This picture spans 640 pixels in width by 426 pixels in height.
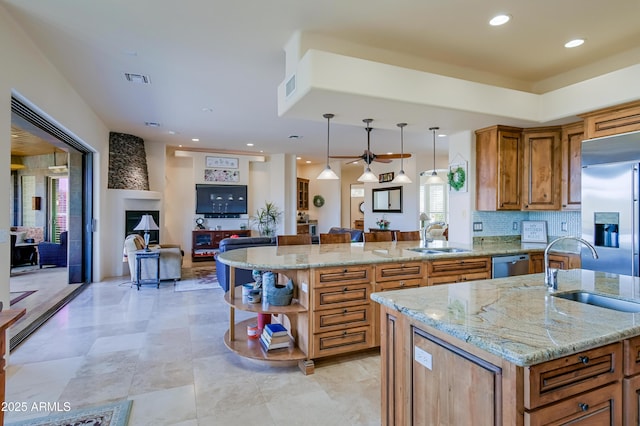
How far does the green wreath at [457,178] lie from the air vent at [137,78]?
4.14m

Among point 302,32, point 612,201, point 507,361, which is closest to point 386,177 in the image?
point 612,201

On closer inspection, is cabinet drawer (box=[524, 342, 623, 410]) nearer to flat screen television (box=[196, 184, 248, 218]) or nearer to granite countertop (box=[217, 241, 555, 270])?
granite countertop (box=[217, 241, 555, 270])

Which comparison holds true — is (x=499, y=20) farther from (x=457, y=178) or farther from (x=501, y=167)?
(x=457, y=178)

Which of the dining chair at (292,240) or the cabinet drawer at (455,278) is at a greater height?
the dining chair at (292,240)

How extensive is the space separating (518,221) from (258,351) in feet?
13.2

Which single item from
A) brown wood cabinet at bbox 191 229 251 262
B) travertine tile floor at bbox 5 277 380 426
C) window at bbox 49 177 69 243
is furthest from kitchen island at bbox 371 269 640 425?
window at bbox 49 177 69 243

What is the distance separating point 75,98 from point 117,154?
2404 millimetres

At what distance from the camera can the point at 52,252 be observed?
7719 millimetres

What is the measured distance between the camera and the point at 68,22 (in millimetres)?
2873

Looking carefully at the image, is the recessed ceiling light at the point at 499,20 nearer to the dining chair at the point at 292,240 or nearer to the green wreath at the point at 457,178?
the green wreath at the point at 457,178

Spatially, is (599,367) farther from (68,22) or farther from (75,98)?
(75,98)

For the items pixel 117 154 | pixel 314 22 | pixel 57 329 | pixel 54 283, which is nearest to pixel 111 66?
pixel 314 22

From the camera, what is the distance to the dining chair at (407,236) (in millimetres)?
4645

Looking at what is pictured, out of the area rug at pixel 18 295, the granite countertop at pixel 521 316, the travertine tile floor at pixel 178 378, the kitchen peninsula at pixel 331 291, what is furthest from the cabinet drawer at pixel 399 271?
the area rug at pixel 18 295
